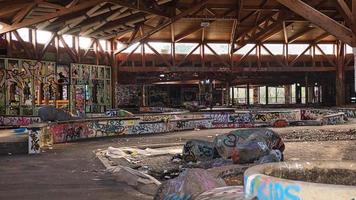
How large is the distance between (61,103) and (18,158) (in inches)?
547

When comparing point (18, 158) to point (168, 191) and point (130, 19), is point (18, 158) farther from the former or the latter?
point (130, 19)

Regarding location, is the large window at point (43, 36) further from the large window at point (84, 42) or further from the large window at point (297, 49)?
the large window at point (297, 49)

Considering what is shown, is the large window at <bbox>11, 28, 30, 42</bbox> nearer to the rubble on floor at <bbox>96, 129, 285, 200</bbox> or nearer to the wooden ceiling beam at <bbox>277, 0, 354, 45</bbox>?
the rubble on floor at <bbox>96, 129, 285, 200</bbox>

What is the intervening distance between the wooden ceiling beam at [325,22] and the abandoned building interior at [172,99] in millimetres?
37

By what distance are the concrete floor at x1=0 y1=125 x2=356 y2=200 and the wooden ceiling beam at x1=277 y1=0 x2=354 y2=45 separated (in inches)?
148

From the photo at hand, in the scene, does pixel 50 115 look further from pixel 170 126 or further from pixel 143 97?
pixel 143 97

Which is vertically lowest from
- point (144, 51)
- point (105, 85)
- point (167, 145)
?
point (167, 145)

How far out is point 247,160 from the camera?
11797 millimetres

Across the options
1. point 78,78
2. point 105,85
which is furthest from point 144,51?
point 78,78

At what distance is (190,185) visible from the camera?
6.11 meters

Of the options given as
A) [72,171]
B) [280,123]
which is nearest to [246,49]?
[280,123]

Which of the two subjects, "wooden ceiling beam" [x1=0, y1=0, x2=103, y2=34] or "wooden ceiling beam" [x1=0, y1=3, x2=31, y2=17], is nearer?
"wooden ceiling beam" [x1=0, y1=3, x2=31, y2=17]

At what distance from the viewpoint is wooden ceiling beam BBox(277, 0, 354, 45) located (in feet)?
50.1

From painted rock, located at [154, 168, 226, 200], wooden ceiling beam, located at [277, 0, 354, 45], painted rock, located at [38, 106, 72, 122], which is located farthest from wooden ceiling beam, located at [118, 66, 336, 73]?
painted rock, located at [154, 168, 226, 200]
